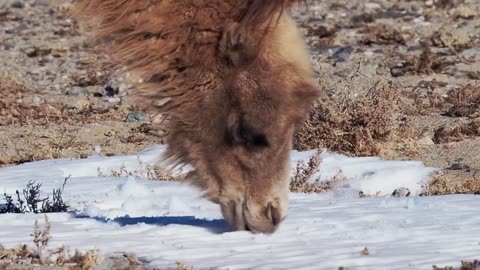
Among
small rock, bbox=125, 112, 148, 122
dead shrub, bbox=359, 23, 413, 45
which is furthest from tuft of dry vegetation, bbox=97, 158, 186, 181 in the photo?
dead shrub, bbox=359, 23, 413, 45

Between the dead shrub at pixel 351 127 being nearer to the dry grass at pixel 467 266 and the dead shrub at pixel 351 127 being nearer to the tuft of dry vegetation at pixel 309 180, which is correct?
the tuft of dry vegetation at pixel 309 180

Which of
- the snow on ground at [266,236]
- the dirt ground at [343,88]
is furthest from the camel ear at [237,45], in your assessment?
the snow on ground at [266,236]

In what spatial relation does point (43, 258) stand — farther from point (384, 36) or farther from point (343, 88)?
point (384, 36)

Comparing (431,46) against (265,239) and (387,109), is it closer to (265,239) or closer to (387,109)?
(387,109)

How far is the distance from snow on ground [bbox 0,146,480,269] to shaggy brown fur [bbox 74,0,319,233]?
273 millimetres

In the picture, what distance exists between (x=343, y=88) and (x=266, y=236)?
534 centimetres

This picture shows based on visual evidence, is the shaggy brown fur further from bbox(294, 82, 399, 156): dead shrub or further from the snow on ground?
bbox(294, 82, 399, 156): dead shrub

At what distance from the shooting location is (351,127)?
11.0 m

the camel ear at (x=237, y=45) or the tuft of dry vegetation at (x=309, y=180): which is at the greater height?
the camel ear at (x=237, y=45)

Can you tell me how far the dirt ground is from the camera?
1097 cm

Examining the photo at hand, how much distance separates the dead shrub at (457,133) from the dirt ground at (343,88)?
1cm

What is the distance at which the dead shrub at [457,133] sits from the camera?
11281 millimetres

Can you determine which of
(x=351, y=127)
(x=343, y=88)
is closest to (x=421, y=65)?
(x=343, y=88)

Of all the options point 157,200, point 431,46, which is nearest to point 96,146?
point 157,200
